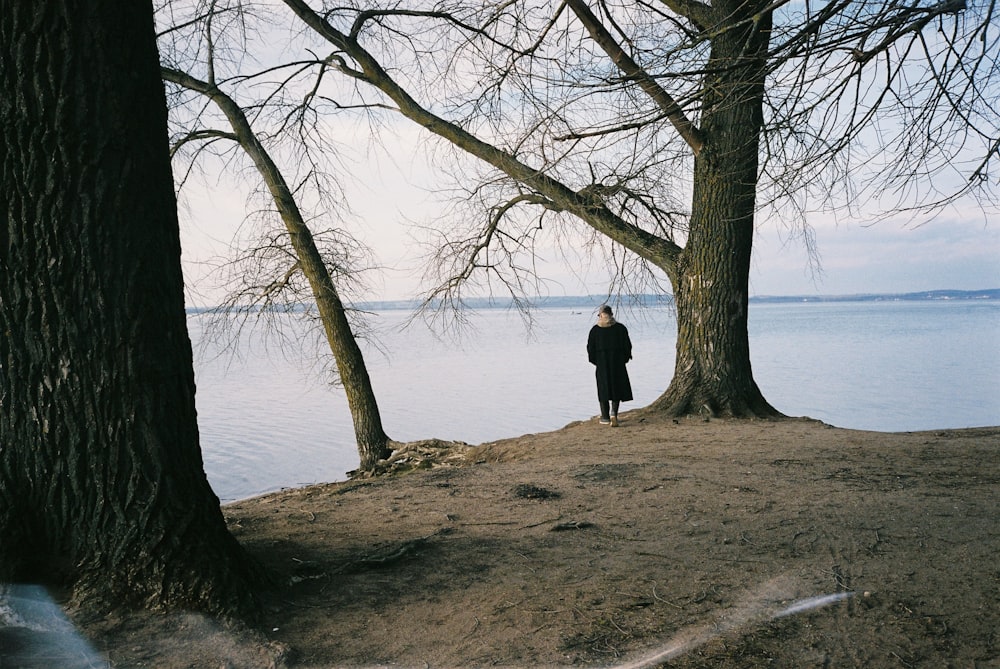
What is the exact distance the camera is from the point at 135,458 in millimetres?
4258

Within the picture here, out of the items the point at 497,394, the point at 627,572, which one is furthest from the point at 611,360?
the point at 497,394

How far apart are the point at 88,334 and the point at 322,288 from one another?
30.1 feet

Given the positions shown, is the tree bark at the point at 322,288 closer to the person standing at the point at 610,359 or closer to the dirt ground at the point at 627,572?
the person standing at the point at 610,359

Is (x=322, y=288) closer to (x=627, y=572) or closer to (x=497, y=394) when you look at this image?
(x=627, y=572)

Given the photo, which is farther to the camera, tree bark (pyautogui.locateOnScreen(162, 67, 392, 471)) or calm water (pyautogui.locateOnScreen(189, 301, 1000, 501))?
calm water (pyautogui.locateOnScreen(189, 301, 1000, 501))

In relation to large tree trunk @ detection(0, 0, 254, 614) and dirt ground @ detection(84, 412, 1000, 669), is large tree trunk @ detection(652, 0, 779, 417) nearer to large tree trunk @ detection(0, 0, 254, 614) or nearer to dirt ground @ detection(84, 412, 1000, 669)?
dirt ground @ detection(84, 412, 1000, 669)

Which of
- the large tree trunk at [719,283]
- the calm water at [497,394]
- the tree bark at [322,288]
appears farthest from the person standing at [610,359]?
the tree bark at [322,288]

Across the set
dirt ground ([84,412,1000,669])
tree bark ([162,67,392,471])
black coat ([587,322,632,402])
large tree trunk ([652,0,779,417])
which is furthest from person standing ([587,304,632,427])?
tree bark ([162,67,392,471])

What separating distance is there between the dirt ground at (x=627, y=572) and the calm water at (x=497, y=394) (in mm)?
6275

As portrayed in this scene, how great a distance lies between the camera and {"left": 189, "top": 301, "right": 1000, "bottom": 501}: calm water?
54.4 feet

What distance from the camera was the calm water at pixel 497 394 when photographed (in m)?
16.6

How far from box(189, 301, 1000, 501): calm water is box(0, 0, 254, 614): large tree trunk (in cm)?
845

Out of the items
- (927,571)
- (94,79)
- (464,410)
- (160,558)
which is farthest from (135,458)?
(464,410)

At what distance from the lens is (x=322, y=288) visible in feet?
43.7
